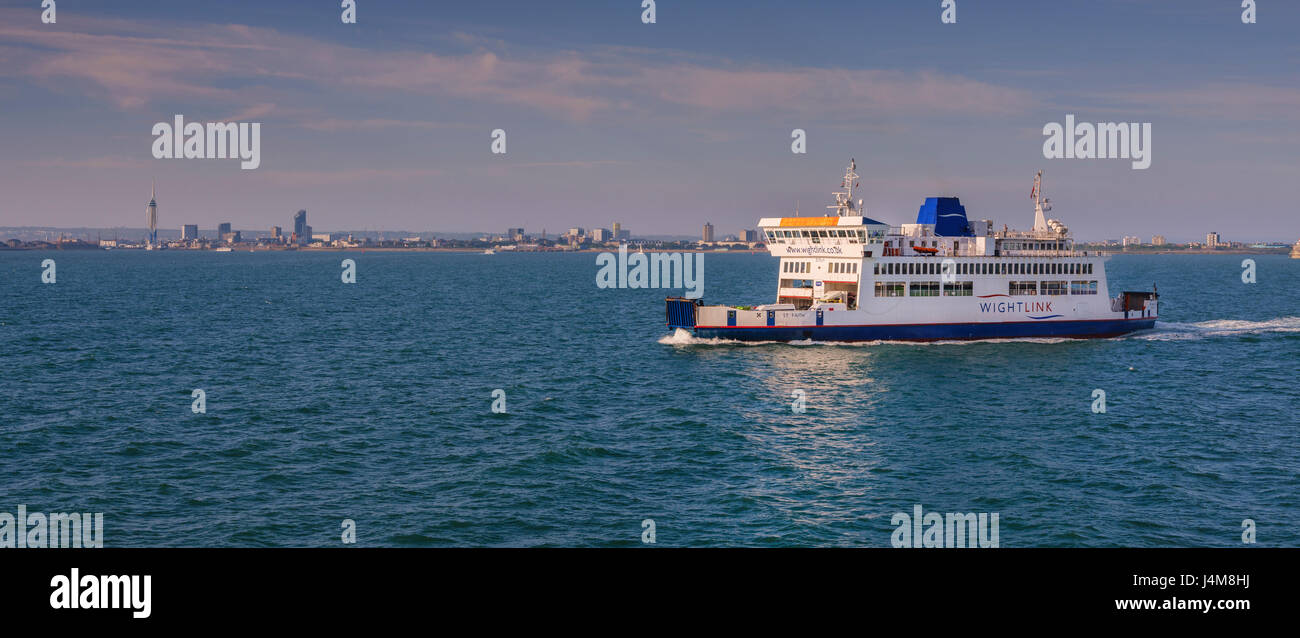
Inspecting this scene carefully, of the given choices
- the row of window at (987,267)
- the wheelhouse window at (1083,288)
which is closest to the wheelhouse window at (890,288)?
the row of window at (987,267)

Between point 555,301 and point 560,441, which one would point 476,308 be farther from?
point 560,441

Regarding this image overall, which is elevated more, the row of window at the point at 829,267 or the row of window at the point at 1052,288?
the row of window at the point at 829,267

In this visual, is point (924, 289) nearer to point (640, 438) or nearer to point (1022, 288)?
point (1022, 288)

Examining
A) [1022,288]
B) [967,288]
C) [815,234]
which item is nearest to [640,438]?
[815,234]

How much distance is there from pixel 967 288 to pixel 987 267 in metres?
2.53

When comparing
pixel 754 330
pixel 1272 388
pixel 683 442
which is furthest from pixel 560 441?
pixel 1272 388

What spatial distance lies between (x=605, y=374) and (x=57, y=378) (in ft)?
110

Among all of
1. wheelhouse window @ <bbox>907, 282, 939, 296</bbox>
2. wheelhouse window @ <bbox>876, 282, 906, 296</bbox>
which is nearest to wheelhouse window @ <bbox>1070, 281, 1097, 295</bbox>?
wheelhouse window @ <bbox>907, 282, 939, 296</bbox>

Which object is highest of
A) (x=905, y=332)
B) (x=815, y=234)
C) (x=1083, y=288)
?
(x=815, y=234)

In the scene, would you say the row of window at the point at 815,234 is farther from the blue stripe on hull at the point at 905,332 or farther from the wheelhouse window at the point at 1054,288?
the wheelhouse window at the point at 1054,288

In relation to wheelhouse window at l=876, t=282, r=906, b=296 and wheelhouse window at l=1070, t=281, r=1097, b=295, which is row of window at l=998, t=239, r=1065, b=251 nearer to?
wheelhouse window at l=1070, t=281, r=1097, b=295

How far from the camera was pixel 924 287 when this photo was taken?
232 feet

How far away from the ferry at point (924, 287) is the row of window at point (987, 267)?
82 millimetres

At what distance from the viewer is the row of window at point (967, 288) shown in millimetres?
70000
